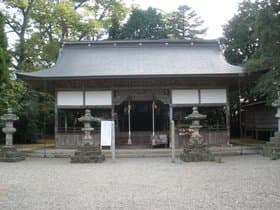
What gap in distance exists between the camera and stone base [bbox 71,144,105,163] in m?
13.1

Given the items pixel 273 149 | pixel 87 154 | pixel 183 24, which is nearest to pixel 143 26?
pixel 183 24

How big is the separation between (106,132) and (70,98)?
16.6 ft

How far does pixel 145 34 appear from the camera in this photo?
33500mm

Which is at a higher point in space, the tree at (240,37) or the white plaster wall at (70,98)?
the tree at (240,37)

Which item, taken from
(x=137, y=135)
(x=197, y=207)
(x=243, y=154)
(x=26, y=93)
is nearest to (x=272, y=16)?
(x=243, y=154)

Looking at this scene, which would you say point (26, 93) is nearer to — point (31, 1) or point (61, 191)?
point (31, 1)

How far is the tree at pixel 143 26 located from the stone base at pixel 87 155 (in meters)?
21.1

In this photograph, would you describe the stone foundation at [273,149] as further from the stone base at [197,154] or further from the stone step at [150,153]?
the stone base at [197,154]

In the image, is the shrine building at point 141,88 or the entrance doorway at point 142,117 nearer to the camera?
the shrine building at point 141,88

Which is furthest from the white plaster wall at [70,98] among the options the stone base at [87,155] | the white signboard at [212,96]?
the white signboard at [212,96]

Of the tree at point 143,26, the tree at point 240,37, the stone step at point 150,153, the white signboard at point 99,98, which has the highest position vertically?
the tree at point 143,26

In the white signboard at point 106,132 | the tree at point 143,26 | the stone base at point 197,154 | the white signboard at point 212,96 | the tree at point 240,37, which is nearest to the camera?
the stone base at point 197,154

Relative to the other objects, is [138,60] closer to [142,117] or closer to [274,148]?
[142,117]

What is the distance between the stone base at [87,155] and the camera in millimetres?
13066
